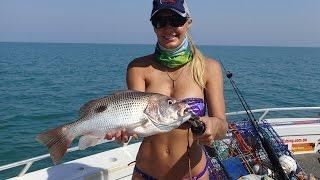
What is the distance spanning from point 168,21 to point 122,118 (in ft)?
2.78

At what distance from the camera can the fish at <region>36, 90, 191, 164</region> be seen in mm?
2990

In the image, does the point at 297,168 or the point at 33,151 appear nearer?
the point at 297,168

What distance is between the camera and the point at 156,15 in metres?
3.29

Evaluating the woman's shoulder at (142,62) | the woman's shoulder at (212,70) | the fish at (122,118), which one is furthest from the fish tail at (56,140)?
the woman's shoulder at (212,70)

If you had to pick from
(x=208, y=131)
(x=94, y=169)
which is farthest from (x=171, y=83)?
(x=94, y=169)

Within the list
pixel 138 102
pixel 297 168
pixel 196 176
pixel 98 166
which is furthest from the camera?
pixel 297 168

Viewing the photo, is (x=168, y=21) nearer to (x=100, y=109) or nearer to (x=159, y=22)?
(x=159, y=22)

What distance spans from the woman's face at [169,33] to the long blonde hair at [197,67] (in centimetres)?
20

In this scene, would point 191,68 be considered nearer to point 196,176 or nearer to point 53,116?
point 196,176

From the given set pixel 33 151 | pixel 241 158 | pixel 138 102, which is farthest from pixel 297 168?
pixel 33 151

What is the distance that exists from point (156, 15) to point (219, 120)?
3.17ft

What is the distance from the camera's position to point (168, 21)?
3.25 meters

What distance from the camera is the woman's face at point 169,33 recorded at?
3256 mm

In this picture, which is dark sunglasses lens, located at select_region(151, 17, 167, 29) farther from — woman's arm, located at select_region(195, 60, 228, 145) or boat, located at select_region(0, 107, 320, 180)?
boat, located at select_region(0, 107, 320, 180)
